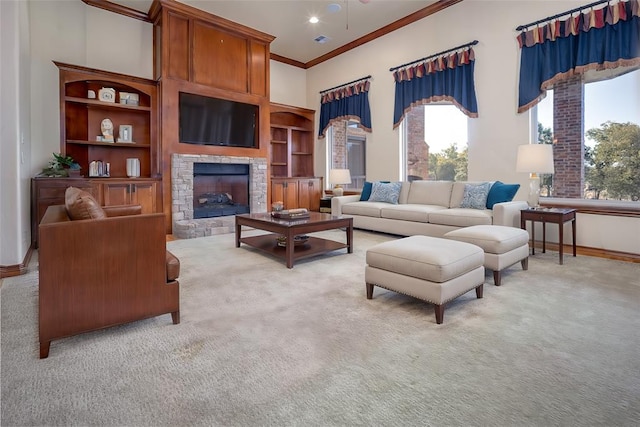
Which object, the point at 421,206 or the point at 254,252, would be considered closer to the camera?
the point at 254,252

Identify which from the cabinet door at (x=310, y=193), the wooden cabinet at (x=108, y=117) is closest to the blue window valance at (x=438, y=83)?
the cabinet door at (x=310, y=193)

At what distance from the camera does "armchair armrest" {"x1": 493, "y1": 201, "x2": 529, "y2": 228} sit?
3.70 metres

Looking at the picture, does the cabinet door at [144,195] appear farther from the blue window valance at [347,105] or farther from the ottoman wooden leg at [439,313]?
the ottoman wooden leg at [439,313]

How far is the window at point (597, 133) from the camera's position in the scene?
12.4 feet

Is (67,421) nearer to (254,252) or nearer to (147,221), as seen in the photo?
(147,221)

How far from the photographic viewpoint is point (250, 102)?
626cm

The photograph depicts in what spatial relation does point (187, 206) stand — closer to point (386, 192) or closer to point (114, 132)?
point (114, 132)

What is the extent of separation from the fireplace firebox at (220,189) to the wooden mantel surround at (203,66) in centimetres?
30

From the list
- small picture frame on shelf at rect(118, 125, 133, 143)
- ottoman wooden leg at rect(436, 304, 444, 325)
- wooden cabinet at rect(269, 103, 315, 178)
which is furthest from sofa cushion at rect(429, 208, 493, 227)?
small picture frame on shelf at rect(118, 125, 133, 143)

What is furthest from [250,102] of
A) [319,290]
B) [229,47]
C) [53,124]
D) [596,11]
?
[596,11]

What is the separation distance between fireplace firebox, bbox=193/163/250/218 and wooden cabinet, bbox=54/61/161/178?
783 millimetres

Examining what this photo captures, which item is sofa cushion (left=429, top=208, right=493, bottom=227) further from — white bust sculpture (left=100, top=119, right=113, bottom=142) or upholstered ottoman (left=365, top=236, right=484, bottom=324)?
white bust sculpture (left=100, top=119, right=113, bottom=142)

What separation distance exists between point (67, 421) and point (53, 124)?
492cm

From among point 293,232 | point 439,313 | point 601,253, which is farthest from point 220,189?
point 601,253
